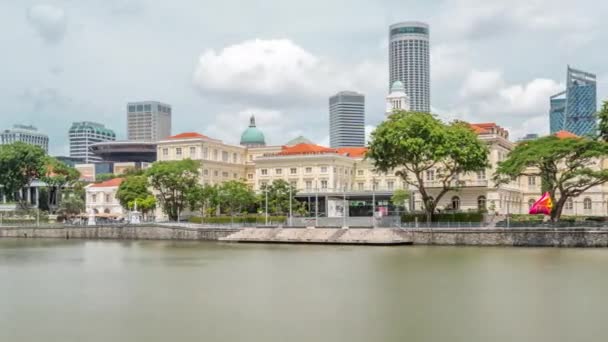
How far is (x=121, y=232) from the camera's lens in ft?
237

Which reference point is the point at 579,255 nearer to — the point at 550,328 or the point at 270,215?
the point at 550,328

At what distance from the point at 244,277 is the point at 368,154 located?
30.0 metres

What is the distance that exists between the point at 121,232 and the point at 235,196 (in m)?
12.7

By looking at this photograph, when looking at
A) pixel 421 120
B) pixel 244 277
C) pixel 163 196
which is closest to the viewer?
pixel 244 277

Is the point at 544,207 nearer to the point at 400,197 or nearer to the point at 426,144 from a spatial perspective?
the point at 426,144

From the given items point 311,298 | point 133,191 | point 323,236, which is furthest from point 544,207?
point 133,191

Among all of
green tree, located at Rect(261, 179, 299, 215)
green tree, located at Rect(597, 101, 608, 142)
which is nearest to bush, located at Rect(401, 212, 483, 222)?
green tree, located at Rect(597, 101, 608, 142)

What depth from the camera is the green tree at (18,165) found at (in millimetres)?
91550

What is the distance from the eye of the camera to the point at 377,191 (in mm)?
80938

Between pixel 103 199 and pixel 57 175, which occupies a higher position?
pixel 57 175

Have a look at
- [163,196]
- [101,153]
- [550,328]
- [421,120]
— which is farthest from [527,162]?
[101,153]

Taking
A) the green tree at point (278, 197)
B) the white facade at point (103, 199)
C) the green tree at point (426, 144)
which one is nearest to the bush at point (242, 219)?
the green tree at point (278, 197)

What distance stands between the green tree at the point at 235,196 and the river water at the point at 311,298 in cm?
2880

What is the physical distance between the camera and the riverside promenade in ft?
165
